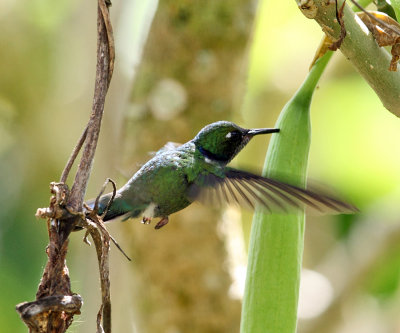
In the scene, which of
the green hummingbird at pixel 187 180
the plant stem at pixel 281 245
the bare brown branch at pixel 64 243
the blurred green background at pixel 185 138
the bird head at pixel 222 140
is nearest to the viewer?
the bare brown branch at pixel 64 243

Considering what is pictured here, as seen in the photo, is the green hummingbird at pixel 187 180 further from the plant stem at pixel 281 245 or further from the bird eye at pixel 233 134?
the plant stem at pixel 281 245

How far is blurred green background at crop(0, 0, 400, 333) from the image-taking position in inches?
106

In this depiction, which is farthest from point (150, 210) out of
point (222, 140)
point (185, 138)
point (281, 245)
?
point (185, 138)

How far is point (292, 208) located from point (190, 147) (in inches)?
19.3

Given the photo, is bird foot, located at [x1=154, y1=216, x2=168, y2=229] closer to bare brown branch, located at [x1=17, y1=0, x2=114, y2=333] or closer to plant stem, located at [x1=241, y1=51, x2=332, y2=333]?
plant stem, located at [x1=241, y1=51, x2=332, y2=333]

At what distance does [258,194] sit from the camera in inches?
53.7

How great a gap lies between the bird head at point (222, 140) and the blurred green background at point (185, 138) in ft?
0.27

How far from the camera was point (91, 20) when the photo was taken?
3.50 m

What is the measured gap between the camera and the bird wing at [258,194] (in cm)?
121

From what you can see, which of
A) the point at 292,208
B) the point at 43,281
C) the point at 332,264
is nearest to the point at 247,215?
the point at 332,264

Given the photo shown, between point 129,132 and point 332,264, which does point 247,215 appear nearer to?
point 332,264

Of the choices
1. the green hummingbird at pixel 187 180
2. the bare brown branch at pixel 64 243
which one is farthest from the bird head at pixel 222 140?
the bare brown branch at pixel 64 243

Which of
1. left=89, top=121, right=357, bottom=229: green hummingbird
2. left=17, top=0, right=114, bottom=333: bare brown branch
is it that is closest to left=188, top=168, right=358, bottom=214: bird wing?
left=89, top=121, right=357, bottom=229: green hummingbird

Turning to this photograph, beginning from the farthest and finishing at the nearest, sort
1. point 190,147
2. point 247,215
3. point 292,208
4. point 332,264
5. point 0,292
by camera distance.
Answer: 1. point 247,215
2. point 0,292
3. point 332,264
4. point 190,147
5. point 292,208
